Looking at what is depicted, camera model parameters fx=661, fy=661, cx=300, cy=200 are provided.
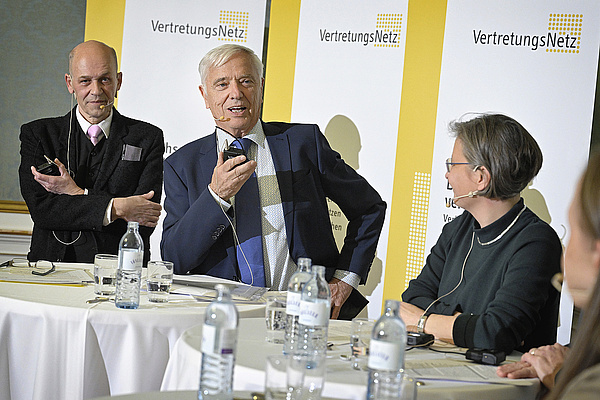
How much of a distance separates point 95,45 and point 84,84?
0.24 m

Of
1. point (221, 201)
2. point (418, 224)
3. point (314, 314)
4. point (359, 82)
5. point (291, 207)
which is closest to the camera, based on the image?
point (314, 314)

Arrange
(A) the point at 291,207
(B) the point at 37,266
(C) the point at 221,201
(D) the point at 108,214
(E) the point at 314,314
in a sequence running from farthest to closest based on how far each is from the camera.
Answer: (D) the point at 108,214 → (A) the point at 291,207 → (C) the point at 221,201 → (B) the point at 37,266 → (E) the point at 314,314

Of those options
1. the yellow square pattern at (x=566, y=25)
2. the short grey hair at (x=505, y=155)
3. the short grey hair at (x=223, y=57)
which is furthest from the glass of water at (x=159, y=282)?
the yellow square pattern at (x=566, y=25)

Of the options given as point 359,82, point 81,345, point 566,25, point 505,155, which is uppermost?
point 566,25

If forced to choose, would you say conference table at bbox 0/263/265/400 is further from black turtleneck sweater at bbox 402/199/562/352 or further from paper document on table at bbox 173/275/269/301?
black turtleneck sweater at bbox 402/199/562/352

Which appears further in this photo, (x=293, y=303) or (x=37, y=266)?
(x=37, y=266)

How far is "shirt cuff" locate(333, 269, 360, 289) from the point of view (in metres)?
3.36

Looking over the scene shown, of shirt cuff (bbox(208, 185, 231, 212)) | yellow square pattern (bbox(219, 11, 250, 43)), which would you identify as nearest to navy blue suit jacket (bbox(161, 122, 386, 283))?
shirt cuff (bbox(208, 185, 231, 212))

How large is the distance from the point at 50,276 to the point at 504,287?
1823mm

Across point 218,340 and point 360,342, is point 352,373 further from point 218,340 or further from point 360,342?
point 218,340

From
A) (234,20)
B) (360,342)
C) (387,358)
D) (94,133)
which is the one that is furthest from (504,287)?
(234,20)

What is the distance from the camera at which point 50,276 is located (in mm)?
2777

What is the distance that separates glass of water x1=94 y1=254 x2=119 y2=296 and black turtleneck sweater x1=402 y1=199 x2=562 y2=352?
46.3 inches

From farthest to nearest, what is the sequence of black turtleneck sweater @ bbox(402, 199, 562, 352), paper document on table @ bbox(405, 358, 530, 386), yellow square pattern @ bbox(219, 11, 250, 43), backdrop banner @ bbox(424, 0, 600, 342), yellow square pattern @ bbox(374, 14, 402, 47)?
yellow square pattern @ bbox(219, 11, 250, 43), yellow square pattern @ bbox(374, 14, 402, 47), backdrop banner @ bbox(424, 0, 600, 342), black turtleneck sweater @ bbox(402, 199, 562, 352), paper document on table @ bbox(405, 358, 530, 386)
